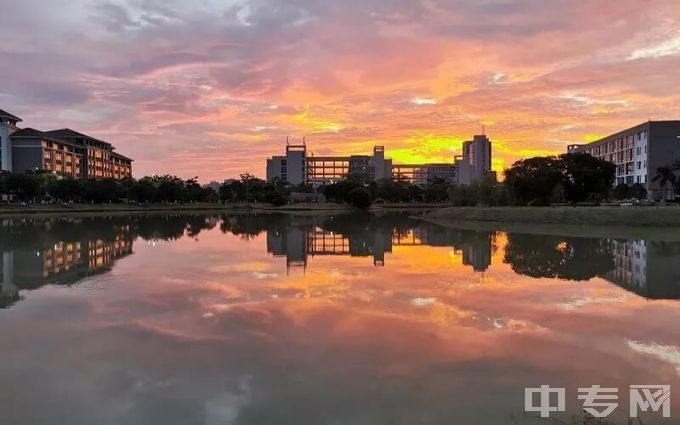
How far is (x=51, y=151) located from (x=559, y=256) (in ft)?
342

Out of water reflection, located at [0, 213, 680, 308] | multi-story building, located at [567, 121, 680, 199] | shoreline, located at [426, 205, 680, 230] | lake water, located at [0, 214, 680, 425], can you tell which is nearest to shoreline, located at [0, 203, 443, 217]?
shoreline, located at [426, 205, 680, 230]

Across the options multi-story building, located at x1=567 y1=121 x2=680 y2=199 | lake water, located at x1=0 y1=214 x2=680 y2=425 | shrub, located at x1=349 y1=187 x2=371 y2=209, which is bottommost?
lake water, located at x1=0 y1=214 x2=680 y2=425

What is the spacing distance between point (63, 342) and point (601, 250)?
71.9ft

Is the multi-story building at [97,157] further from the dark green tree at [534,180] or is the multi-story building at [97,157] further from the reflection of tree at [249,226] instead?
the dark green tree at [534,180]

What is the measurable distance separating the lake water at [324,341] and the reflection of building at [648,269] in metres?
0.17

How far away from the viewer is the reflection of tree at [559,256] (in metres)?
17.0

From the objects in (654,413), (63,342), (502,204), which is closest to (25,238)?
(63,342)

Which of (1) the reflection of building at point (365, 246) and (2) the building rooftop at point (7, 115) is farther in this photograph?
(2) the building rooftop at point (7, 115)

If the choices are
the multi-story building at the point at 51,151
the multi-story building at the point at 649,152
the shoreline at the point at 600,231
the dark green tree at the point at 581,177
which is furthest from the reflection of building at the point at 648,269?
the multi-story building at the point at 51,151

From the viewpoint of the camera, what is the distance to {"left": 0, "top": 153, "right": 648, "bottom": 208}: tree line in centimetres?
5212

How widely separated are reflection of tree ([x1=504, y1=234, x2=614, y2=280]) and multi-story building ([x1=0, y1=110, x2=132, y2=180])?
90.4 m

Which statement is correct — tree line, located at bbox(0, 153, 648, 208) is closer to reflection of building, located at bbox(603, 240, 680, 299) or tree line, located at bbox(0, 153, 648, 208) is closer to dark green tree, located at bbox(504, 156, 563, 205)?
dark green tree, located at bbox(504, 156, 563, 205)

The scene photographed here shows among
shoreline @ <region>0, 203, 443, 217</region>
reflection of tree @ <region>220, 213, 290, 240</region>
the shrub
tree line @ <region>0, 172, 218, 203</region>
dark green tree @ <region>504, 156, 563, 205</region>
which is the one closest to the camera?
reflection of tree @ <region>220, 213, 290, 240</region>

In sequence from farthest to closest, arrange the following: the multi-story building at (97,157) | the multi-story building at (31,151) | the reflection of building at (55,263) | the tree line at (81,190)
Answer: the multi-story building at (97,157) < the multi-story building at (31,151) < the tree line at (81,190) < the reflection of building at (55,263)
